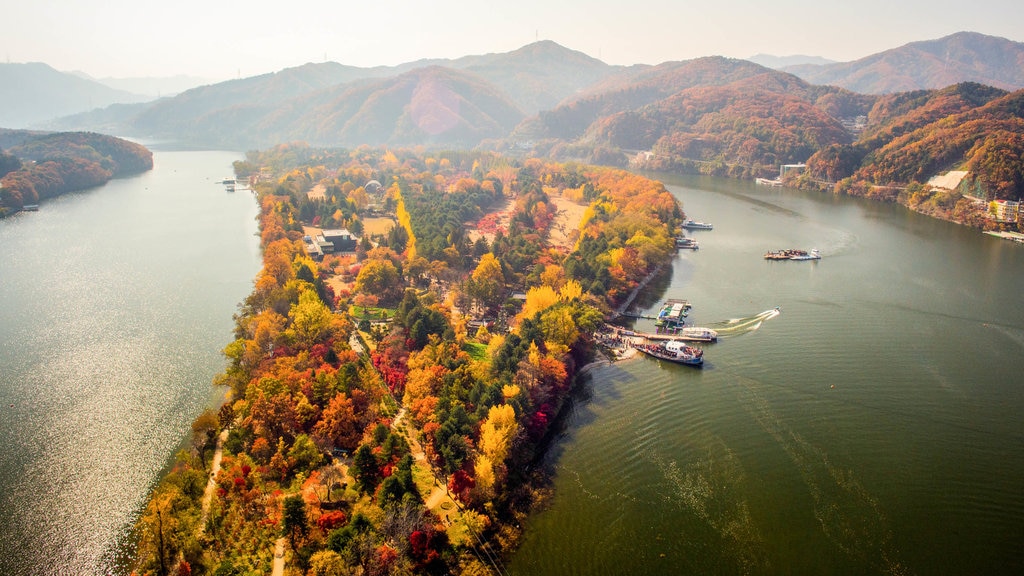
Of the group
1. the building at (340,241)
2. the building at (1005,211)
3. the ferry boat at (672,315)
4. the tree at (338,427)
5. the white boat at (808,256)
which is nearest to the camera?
the tree at (338,427)

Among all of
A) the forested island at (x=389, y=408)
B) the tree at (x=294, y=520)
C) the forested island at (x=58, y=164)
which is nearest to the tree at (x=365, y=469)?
the forested island at (x=389, y=408)

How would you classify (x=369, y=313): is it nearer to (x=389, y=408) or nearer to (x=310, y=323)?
(x=310, y=323)

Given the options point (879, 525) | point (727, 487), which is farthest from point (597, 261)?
point (879, 525)

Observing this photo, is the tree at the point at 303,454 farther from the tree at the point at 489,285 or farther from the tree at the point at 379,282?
the tree at the point at 379,282

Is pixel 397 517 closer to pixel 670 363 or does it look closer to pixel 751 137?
pixel 670 363

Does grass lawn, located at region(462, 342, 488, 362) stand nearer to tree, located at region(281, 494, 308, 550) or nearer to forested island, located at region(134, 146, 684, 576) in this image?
forested island, located at region(134, 146, 684, 576)

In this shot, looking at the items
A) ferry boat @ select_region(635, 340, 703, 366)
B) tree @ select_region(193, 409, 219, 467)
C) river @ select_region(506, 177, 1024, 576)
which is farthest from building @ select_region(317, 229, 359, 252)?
ferry boat @ select_region(635, 340, 703, 366)
